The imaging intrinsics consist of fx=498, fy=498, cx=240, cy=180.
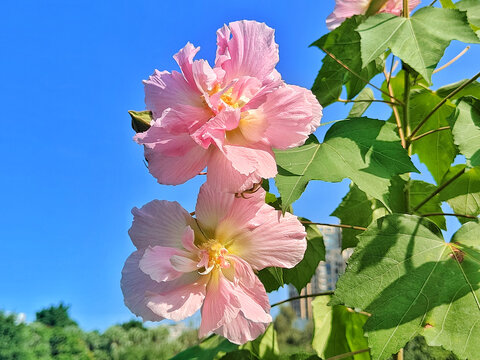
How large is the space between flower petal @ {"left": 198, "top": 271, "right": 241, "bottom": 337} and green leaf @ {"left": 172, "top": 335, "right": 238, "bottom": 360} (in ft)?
1.59

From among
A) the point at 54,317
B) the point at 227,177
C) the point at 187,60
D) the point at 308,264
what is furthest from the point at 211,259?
the point at 54,317

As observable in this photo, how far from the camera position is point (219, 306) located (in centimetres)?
56

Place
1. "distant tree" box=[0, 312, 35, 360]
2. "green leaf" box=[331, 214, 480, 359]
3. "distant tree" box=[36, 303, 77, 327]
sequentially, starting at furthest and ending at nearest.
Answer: "distant tree" box=[36, 303, 77, 327]
"distant tree" box=[0, 312, 35, 360]
"green leaf" box=[331, 214, 480, 359]

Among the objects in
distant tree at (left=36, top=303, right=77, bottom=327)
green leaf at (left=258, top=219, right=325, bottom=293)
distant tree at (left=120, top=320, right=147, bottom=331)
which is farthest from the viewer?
distant tree at (left=120, top=320, right=147, bottom=331)

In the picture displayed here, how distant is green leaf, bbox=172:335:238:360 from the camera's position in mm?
1052

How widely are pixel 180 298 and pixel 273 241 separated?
128 millimetres

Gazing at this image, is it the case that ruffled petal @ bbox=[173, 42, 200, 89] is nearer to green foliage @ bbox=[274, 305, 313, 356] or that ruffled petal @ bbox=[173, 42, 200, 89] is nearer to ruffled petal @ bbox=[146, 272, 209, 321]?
ruffled petal @ bbox=[146, 272, 209, 321]

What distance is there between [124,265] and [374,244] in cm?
36

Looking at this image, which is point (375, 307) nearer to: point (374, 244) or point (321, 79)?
point (374, 244)

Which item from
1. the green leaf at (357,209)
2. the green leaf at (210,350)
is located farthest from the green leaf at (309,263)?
the green leaf at (210,350)

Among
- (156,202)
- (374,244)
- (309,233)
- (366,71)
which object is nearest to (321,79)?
(366,71)

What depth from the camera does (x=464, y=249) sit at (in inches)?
30.7

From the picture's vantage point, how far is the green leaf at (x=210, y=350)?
3.45 ft

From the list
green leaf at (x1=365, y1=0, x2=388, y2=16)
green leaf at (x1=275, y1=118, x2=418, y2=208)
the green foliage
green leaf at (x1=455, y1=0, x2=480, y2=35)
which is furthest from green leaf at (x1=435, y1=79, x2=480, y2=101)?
the green foliage
